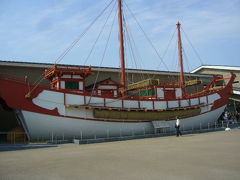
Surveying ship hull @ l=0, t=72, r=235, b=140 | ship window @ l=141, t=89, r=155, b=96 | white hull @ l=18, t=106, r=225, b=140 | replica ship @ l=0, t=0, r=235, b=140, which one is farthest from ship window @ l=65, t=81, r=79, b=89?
ship window @ l=141, t=89, r=155, b=96

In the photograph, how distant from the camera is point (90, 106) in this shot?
15125 mm

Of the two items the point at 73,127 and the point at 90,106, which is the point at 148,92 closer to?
the point at 90,106

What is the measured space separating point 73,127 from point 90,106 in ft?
5.13

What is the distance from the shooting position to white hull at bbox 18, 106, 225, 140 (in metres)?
13.9

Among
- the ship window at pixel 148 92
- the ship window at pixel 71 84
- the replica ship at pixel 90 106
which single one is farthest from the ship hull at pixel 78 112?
the ship window at pixel 71 84

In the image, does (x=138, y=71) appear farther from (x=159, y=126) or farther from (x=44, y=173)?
(x=44, y=173)

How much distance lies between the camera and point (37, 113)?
1393 centimetres

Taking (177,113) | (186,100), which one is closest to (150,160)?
(177,113)

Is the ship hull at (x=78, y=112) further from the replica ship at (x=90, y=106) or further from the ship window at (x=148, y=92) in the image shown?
the ship window at (x=148, y=92)

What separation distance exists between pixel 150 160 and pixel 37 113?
8664 mm

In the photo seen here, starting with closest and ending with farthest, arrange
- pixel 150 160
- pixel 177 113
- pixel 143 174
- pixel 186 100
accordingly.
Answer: pixel 143 174 → pixel 150 160 → pixel 177 113 → pixel 186 100

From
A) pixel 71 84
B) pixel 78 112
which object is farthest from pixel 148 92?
A: pixel 78 112

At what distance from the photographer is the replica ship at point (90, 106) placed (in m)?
13.9

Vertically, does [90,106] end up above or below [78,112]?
above
